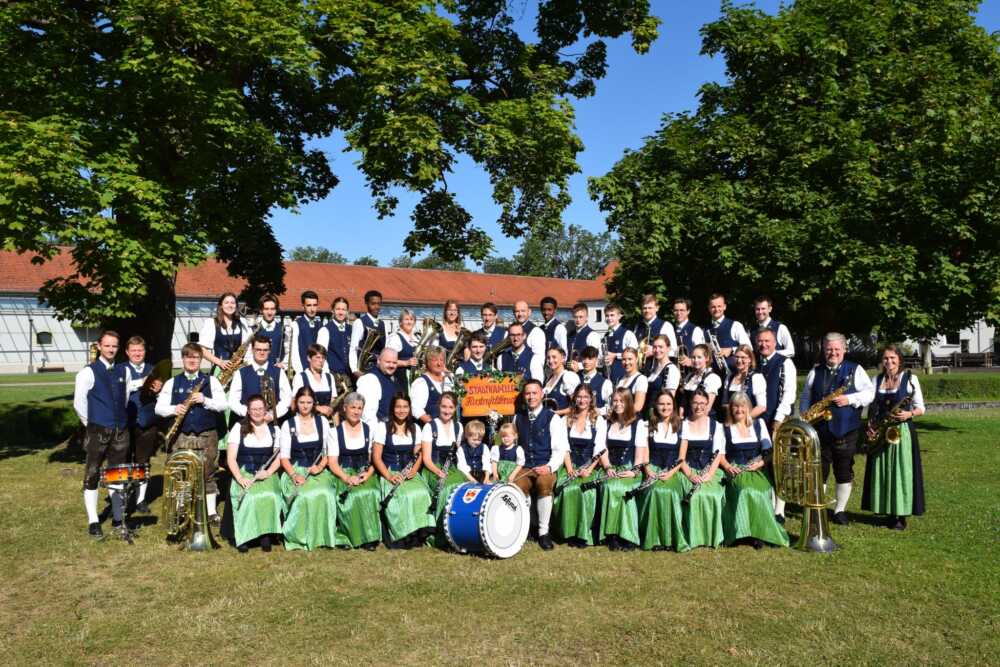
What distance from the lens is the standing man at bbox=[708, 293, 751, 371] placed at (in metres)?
8.89

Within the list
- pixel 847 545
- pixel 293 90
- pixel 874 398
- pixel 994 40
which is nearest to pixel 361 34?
pixel 293 90

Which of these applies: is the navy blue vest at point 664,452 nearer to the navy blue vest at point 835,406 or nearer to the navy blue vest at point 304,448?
the navy blue vest at point 835,406

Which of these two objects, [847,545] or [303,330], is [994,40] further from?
[303,330]

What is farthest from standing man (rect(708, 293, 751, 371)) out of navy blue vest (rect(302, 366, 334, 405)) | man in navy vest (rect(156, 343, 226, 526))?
man in navy vest (rect(156, 343, 226, 526))

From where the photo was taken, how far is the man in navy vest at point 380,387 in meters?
8.29

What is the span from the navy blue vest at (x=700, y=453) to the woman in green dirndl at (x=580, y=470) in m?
0.78

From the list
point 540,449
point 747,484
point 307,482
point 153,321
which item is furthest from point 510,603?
point 153,321

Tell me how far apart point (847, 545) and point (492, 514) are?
3158 millimetres

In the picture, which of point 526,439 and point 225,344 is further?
point 225,344

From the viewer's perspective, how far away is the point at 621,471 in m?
7.47

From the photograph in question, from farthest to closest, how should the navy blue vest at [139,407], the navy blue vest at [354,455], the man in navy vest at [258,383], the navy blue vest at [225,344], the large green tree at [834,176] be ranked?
1. the large green tree at [834,176]
2. the navy blue vest at [225,344]
3. the navy blue vest at [139,407]
4. the man in navy vest at [258,383]
5. the navy blue vest at [354,455]

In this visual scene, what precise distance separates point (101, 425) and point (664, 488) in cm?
538

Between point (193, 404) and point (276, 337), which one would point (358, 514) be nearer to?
point (193, 404)

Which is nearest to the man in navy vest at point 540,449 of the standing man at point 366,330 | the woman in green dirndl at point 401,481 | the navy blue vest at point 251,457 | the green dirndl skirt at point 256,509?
the woman in green dirndl at point 401,481
